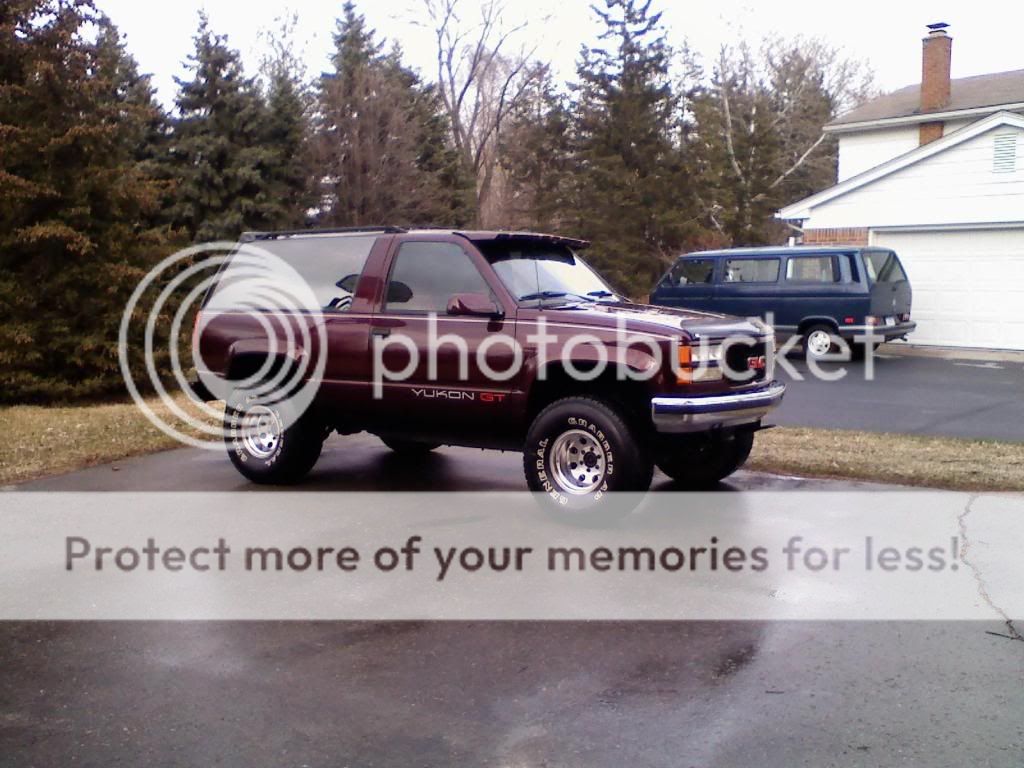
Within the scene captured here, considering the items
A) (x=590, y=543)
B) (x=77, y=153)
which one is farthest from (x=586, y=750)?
(x=77, y=153)

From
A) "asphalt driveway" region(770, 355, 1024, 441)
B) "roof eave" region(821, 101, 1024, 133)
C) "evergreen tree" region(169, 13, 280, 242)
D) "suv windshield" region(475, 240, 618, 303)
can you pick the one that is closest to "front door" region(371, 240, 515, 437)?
"suv windshield" region(475, 240, 618, 303)

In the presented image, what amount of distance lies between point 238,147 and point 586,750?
34227 millimetres

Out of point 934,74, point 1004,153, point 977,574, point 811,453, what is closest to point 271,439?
point 811,453

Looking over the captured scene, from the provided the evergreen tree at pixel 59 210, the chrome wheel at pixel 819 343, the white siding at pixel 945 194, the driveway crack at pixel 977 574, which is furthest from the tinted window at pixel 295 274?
the white siding at pixel 945 194

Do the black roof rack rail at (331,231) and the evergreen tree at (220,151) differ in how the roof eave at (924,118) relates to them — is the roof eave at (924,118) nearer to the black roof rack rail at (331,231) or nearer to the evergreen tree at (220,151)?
the evergreen tree at (220,151)

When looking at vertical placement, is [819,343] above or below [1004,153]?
below

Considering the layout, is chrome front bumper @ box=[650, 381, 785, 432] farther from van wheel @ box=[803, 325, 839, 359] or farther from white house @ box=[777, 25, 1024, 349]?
white house @ box=[777, 25, 1024, 349]

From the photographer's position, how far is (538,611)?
209 inches

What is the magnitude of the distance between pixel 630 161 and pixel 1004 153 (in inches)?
600

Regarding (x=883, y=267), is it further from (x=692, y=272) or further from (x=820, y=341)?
(x=692, y=272)

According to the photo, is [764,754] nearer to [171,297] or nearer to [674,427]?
[674,427]

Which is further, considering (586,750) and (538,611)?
(538,611)

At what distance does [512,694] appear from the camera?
167 inches

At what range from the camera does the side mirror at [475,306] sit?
7.30m
